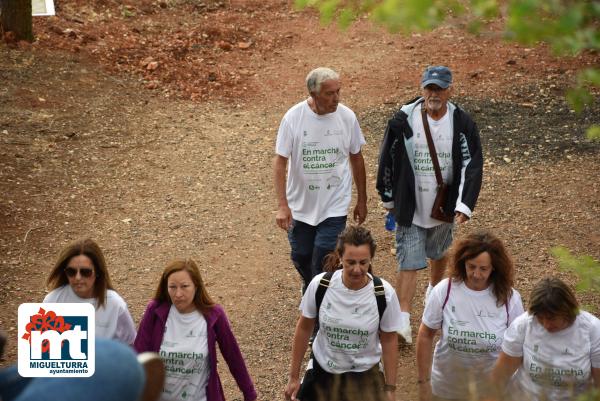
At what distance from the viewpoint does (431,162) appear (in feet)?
24.8

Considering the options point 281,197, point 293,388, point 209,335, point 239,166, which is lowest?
point 293,388

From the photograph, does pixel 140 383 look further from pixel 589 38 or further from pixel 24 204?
pixel 24 204

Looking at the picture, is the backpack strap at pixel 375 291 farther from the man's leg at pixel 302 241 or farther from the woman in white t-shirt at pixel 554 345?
the man's leg at pixel 302 241

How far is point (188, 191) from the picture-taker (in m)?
11.2

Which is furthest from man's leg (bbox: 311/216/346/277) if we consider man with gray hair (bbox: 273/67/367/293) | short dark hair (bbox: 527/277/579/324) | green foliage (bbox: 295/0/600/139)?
green foliage (bbox: 295/0/600/139)

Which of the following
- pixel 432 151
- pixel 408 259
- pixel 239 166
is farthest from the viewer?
pixel 239 166

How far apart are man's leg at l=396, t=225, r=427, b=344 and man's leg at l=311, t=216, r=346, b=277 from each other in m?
0.50

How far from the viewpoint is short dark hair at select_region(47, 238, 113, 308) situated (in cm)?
623

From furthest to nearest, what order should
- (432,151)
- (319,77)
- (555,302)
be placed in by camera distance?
(432,151), (319,77), (555,302)

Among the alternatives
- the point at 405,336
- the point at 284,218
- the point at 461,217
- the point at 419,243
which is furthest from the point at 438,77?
the point at 405,336

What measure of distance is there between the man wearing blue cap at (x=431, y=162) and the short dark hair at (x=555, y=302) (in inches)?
70.9

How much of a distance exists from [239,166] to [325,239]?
4.24 meters

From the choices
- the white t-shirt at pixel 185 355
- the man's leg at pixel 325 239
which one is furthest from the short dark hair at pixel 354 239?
the man's leg at pixel 325 239

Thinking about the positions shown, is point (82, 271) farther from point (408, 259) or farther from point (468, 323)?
point (408, 259)
